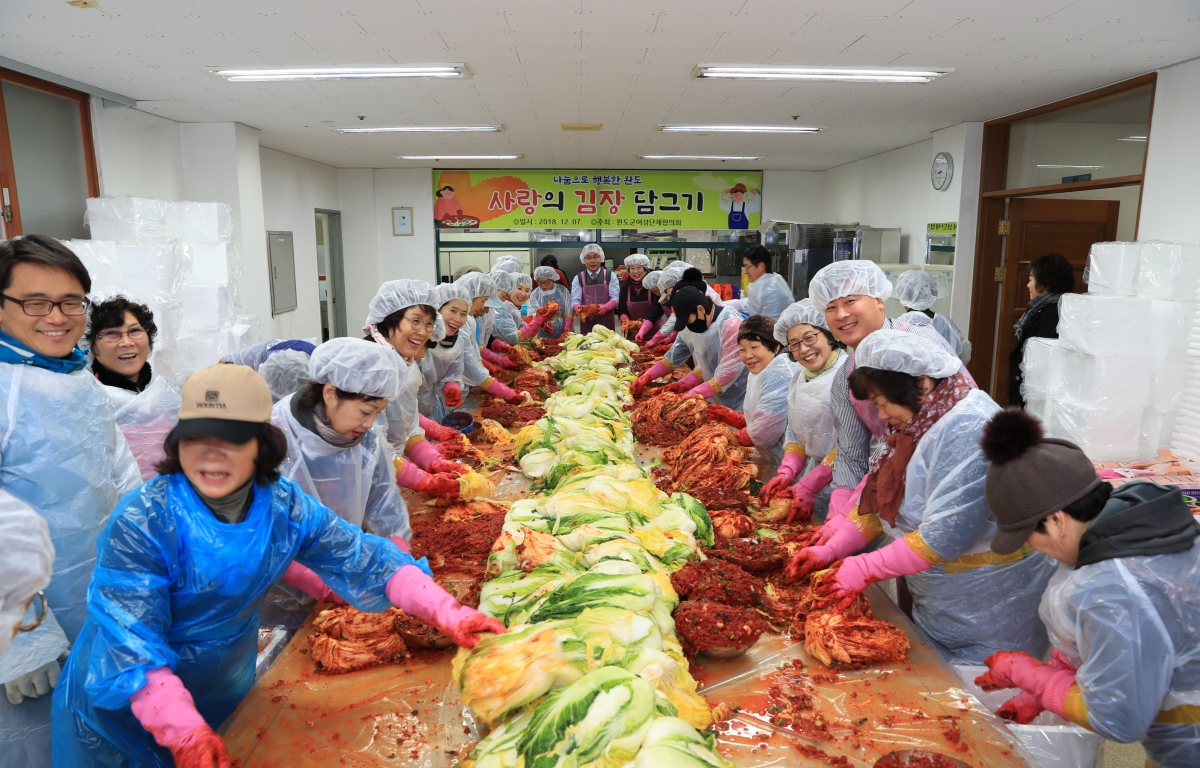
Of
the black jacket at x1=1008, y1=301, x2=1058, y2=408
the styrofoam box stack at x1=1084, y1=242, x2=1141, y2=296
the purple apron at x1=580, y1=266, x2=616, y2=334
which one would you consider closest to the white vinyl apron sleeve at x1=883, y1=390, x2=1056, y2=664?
the styrofoam box stack at x1=1084, y1=242, x2=1141, y2=296

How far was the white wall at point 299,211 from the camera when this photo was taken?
9.77m

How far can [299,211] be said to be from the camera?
10.8 metres

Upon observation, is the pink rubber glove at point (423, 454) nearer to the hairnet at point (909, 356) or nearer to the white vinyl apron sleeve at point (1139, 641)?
the hairnet at point (909, 356)

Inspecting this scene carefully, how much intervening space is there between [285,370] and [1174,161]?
250 inches

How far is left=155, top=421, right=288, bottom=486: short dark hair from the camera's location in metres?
1.71

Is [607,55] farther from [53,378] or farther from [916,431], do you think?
[53,378]

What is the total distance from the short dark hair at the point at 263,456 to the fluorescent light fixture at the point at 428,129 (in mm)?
7095

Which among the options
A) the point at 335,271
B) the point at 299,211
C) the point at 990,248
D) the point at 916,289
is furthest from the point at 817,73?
the point at 335,271

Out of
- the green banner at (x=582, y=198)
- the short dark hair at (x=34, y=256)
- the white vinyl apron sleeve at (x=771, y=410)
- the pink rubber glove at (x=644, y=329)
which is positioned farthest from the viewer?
the green banner at (x=582, y=198)

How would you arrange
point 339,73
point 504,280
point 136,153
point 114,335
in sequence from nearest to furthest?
point 114,335 < point 339,73 < point 136,153 < point 504,280

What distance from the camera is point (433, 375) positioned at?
4910 millimetres

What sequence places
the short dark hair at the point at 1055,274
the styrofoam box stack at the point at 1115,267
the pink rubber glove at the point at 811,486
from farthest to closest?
1. the short dark hair at the point at 1055,274
2. the styrofoam box stack at the point at 1115,267
3. the pink rubber glove at the point at 811,486

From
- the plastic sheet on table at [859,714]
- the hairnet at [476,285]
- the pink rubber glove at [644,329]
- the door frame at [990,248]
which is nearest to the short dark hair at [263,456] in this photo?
the plastic sheet on table at [859,714]

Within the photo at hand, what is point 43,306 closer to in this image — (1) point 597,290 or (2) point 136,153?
(2) point 136,153
